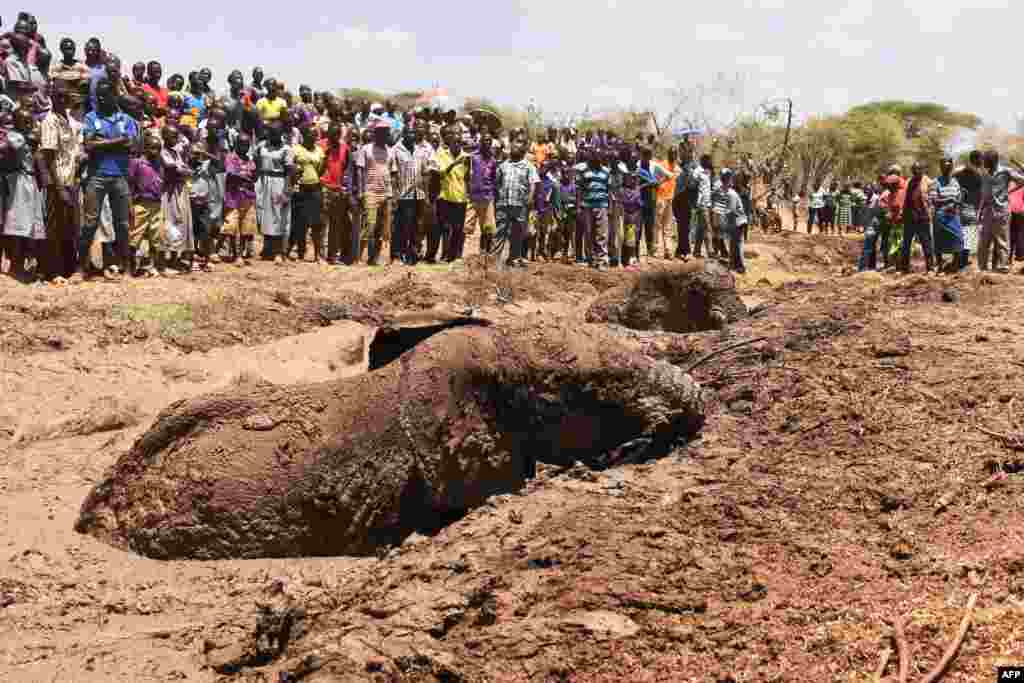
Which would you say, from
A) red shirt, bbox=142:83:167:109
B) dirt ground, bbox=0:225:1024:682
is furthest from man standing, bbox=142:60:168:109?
dirt ground, bbox=0:225:1024:682

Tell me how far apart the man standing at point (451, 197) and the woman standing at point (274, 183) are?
6.90ft

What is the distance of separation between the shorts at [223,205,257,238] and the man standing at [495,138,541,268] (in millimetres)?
3210

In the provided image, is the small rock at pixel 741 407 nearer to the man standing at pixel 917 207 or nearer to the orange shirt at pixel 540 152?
the man standing at pixel 917 207

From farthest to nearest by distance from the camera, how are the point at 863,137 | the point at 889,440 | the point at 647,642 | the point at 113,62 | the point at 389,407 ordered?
the point at 863,137, the point at 113,62, the point at 889,440, the point at 389,407, the point at 647,642

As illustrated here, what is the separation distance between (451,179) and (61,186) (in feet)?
17.7

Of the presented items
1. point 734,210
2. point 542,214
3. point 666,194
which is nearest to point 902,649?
point 542,214

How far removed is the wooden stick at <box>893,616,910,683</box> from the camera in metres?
3.03

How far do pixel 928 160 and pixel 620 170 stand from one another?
2852cm

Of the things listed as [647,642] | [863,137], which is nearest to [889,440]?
[647,642]

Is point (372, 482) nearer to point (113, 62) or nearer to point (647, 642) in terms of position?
point (647, 642)

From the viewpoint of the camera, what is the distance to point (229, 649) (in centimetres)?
365

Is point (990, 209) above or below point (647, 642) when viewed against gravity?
above

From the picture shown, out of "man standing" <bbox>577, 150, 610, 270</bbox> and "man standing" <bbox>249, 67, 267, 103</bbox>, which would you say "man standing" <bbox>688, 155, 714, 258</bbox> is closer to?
"man standing" <bbox>577, 150, 610, 270</bbox>

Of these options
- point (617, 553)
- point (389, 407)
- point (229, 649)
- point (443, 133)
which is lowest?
point (229, 649)
